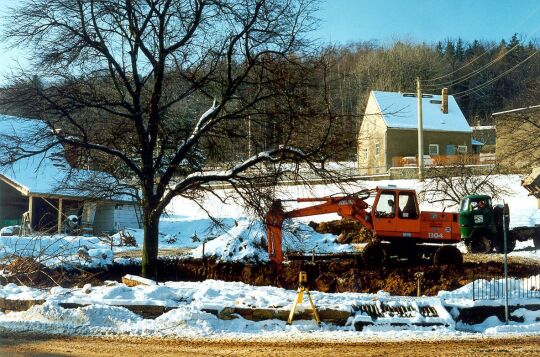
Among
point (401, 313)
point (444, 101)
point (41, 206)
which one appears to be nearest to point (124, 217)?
point (41, 206)

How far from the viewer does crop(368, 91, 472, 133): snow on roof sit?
5517 cm

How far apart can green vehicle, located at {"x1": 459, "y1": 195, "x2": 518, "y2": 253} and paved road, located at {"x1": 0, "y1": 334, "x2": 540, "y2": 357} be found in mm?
15245

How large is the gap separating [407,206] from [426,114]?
38.7 meters

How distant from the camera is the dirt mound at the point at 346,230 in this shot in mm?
31938

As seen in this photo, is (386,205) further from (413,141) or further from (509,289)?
(413,141)

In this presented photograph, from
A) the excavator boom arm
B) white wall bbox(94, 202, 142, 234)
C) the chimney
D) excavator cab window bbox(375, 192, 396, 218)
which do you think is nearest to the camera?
the excavator boom arm

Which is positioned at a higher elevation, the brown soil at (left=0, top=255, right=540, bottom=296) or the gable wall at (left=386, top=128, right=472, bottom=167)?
the gable wall at (left=386, top=128, right=472, bottom=167)

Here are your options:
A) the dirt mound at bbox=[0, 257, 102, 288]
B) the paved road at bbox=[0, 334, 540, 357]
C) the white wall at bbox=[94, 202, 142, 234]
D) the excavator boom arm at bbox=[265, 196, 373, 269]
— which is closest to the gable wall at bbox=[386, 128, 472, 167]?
the white wall at bbox=[94, 202, 142, 234]

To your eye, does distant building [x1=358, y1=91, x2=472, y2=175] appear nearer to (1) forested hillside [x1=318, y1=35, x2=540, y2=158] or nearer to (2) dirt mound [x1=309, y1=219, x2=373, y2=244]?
(1) forested hillside [x1=318, y1=35, x2=540, y2=158]

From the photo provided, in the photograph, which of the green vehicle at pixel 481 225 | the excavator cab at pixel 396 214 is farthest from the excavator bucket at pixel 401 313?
the green vehicle at pixel 481 225

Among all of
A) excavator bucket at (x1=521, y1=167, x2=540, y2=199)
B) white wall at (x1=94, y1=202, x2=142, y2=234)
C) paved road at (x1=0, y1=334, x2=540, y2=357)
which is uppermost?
excavator bucket at (x1=521, y1=167, x2=540, y2=199)

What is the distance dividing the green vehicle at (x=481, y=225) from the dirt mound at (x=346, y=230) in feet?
22.6

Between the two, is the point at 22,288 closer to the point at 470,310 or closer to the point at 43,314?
the point at 43,314

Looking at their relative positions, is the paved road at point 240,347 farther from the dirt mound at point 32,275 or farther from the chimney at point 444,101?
the chimney at point 444,101
